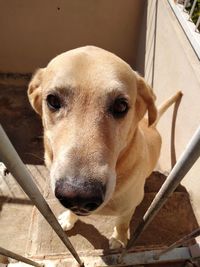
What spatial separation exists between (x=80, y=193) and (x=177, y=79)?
7.92 ft

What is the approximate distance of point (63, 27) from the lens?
505cm

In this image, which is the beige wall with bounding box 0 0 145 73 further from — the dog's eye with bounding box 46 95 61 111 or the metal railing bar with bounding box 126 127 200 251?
the metal railing bar with bounding box 126 127 200 251

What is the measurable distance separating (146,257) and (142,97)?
3.92 feet

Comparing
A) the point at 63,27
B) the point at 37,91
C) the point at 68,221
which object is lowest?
the point at 68,221

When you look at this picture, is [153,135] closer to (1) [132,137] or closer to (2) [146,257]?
(1) [132,137]

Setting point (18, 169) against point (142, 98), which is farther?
point (142, 98)

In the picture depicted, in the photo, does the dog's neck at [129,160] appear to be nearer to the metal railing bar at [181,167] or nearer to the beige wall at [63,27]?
the metal railing bar at [181,167]

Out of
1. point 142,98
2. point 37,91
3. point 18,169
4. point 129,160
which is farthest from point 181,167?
point 37,91

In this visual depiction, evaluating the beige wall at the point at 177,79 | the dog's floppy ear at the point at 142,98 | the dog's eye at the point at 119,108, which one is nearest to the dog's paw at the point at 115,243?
the beige wall at the point at 177,79

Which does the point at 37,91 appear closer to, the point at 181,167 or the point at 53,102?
the point at 53,102

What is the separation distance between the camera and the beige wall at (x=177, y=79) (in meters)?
3.06

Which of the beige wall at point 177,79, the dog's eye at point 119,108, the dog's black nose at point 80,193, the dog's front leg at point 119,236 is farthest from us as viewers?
the beige wall at point 177,79

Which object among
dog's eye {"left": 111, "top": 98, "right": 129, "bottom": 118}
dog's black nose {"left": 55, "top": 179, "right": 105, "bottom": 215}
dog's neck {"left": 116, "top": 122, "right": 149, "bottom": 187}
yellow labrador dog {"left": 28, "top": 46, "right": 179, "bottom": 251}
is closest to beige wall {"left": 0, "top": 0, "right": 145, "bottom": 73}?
yellow labrador dog {"left": 28, "top": 46, "right": 179, "bottom": 251}

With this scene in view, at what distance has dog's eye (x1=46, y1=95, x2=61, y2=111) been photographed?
2.04m
